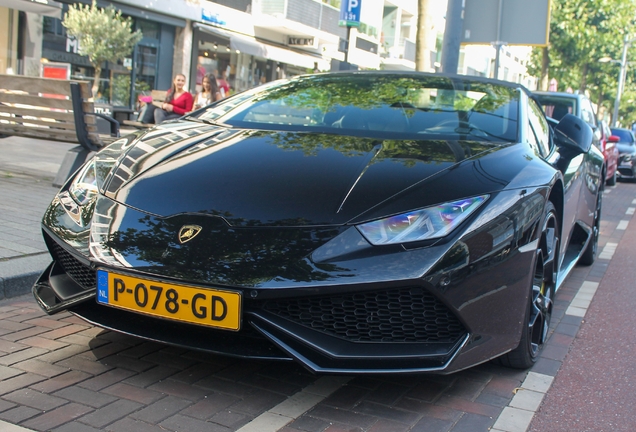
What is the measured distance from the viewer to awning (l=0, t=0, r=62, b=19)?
15.1 m

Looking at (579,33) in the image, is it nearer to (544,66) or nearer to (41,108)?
(544,66)

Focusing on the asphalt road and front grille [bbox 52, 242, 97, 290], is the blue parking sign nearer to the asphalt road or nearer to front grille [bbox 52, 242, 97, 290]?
the asphalt road

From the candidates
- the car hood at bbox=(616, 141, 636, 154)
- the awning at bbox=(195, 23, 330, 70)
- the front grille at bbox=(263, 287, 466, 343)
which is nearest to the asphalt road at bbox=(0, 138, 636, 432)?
the front grille at bbox=(263, 287, 466, 343)

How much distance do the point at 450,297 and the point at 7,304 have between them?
2458 millimetres

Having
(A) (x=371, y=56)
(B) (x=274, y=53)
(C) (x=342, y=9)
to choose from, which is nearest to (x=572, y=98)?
(C) (x=342, y=9)

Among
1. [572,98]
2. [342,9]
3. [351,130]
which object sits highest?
[342,9]

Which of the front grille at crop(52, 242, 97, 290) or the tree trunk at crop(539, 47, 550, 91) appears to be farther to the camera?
the tree trunk at crop(539, 47, 550, 91)

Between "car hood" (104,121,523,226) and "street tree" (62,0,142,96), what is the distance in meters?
14.3

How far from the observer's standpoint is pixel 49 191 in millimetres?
6871

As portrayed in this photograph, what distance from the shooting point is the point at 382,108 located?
12.9ft

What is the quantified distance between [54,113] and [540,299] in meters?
5.34

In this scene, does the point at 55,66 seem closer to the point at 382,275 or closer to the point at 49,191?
the point at 49,191

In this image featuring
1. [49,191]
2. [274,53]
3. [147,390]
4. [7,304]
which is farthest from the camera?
[274,53]

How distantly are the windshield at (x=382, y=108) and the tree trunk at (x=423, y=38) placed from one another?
8.86 m
